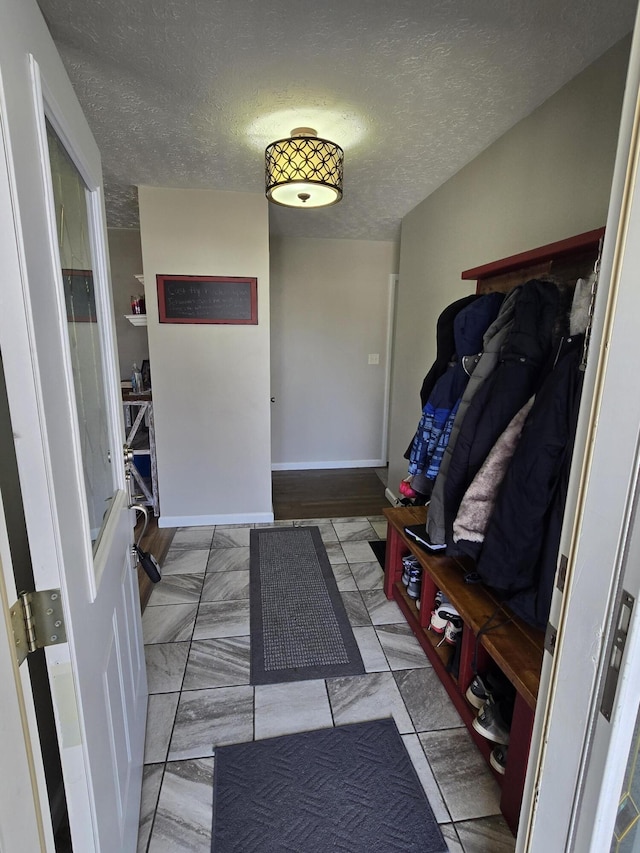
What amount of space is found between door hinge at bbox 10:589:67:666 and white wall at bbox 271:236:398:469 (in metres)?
3.70

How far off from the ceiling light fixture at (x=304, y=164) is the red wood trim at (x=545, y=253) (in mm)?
785

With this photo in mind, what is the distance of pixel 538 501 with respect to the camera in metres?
1.17

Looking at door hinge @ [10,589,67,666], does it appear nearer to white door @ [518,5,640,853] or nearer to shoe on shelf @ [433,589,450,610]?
white door @ [518,5,640,853]

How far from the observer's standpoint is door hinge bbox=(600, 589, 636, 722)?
0.57 m

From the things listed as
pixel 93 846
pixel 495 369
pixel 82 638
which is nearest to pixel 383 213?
pixel 495 369

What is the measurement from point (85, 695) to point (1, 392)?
58 centimetres

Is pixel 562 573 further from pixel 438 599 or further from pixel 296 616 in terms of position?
pixel 296 616

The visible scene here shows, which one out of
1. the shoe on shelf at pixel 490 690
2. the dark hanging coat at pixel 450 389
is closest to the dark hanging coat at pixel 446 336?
the dark hanging coat at pixel 450 389

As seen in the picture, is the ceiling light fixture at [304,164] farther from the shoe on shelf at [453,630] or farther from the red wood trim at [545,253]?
the shoe on shelf at [453,630]

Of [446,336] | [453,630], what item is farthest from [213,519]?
[446,336]

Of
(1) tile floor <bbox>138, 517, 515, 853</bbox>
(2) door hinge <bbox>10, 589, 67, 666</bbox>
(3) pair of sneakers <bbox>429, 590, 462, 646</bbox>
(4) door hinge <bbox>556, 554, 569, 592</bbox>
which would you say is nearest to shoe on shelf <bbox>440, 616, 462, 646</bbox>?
(3) pair of sneakers <bbox>429, 590, 462, 646</bbox>

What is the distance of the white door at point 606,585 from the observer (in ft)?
1.81

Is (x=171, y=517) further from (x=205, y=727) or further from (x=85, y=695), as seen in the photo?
(x=85, y=695)

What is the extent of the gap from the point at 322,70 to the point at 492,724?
238cm
